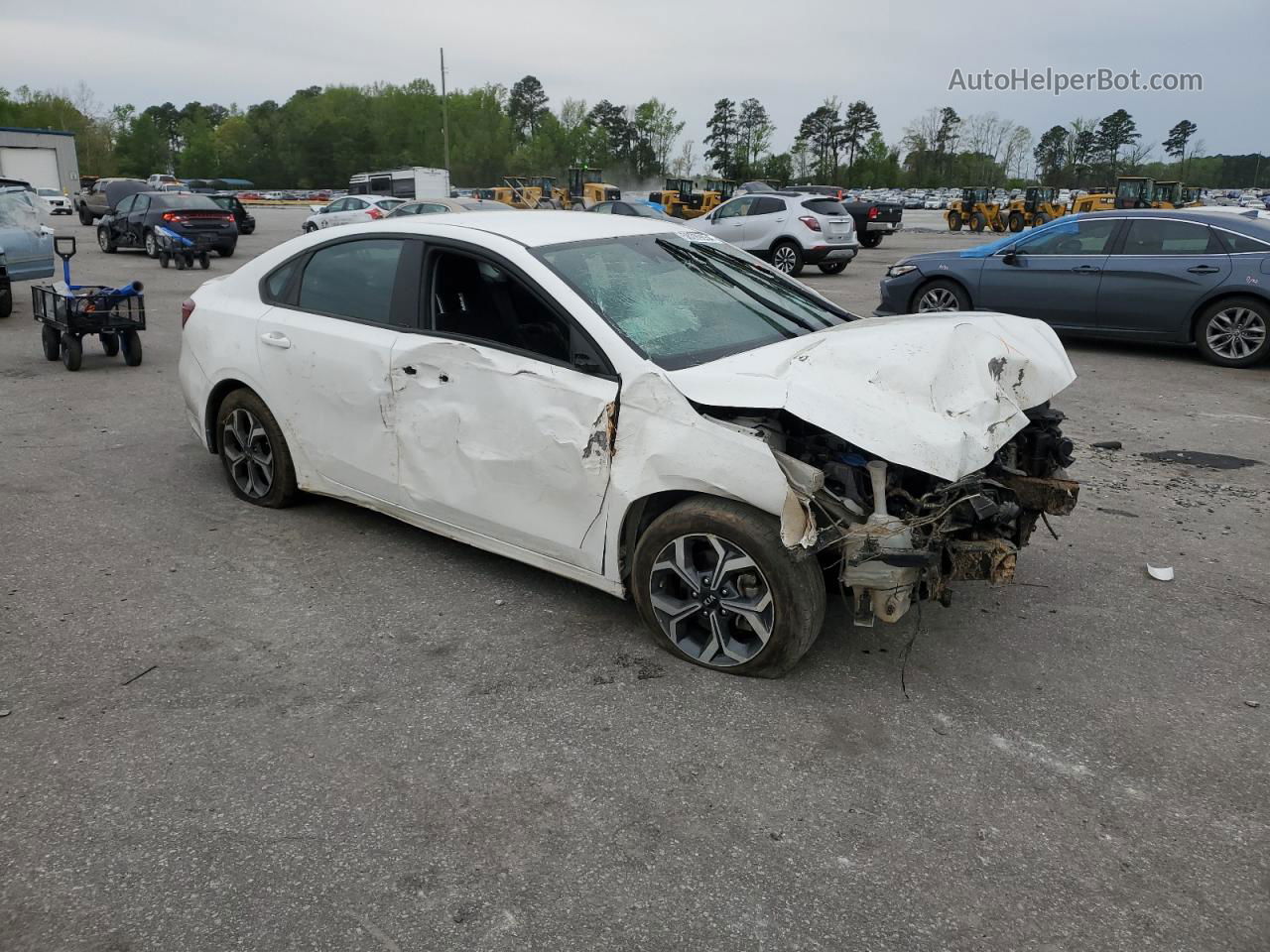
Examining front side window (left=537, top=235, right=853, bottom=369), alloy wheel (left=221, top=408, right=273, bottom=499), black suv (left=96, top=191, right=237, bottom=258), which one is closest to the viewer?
front side window (left=537, top=235, right=853, bottom=369)

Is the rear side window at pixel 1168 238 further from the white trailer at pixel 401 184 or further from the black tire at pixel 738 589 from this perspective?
the white trailer at pixel 401 184

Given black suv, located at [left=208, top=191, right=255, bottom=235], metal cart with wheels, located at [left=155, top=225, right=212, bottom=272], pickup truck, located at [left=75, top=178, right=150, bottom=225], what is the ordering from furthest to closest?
pickup truck, located at [left=75, top=178, right=150, bottom=225] → black suv, located at [left=208, top=191, right=255, bottom=235] → metal cart with wheels, located at [left=155, top=225, right=212, bottom=272]

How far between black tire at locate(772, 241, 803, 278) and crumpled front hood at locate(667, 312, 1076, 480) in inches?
670

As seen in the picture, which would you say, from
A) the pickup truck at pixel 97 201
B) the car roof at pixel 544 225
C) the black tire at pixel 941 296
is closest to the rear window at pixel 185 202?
the black tire at pixel 941 296

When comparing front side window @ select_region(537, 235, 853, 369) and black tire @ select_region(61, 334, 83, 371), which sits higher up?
front side window @ select_region(537, 235, 853, 369)

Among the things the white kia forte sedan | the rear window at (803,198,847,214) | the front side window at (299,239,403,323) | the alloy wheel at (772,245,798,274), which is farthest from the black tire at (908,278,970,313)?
the rear window at (803,198,847,214)

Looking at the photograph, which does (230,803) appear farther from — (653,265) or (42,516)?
(42,516)

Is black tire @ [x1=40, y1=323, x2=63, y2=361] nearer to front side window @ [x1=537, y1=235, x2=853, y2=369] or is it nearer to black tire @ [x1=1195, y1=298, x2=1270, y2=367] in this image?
front side window @ [x1=537, y1=235, x2=853, y2=369]

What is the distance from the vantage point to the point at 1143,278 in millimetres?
10305

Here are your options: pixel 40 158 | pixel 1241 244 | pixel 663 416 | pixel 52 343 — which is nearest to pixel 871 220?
pixel 1241 244

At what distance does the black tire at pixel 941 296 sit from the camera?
1149cm

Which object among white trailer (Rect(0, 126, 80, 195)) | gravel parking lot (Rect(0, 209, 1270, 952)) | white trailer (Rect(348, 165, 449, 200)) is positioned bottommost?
gravel parking lot (Rect(0, 209, 1270, 952))

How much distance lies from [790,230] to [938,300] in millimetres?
9459

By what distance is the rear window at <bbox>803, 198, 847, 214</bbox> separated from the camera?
2118 cm
